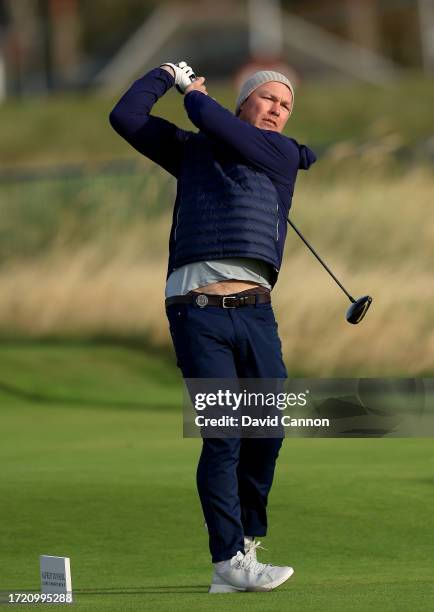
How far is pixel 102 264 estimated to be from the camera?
2162 centimetres

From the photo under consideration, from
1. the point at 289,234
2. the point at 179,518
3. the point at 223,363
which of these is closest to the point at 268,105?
the point at 223,363

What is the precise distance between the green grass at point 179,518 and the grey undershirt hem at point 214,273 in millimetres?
1072

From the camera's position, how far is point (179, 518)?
320 inches

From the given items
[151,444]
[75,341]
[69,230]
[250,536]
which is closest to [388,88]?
[69,230]

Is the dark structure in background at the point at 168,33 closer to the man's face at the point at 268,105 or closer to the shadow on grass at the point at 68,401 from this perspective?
the shadow on grass at the point at 68,401

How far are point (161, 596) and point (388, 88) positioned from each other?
39.4m

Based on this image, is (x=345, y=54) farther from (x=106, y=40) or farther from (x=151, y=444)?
(x=151, y=444)

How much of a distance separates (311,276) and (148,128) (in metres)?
12.5

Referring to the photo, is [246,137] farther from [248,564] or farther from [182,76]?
[248,564]

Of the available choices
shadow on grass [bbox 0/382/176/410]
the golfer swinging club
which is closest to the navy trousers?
the golfer swinging club

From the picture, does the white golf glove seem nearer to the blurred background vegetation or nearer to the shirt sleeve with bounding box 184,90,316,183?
the shirt sleeve with bounding box 184,90,316,183

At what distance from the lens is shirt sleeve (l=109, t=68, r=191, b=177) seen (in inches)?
255

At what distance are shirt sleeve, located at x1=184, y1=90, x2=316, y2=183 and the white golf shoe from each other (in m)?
1.36

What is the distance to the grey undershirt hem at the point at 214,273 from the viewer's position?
20.5 feet
